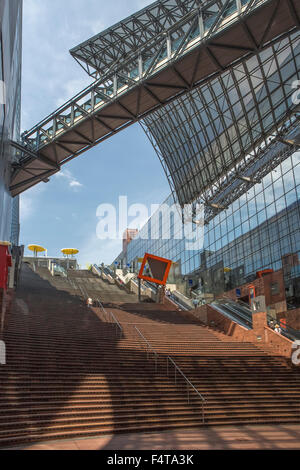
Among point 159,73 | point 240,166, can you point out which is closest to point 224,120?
point 240,166

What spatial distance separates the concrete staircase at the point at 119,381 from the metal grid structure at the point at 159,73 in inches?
378

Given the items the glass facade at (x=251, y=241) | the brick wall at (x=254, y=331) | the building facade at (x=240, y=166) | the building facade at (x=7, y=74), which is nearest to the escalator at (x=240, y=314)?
the brick wall at (x=254, y=331)

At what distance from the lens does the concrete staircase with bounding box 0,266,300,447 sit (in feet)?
35.2

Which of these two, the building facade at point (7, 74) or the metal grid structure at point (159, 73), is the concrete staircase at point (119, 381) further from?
the metal grid structure at point (159, 73)

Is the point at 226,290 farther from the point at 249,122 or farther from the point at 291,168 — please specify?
the point at 249,122

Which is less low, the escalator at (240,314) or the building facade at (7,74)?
the building facade at (7,74)

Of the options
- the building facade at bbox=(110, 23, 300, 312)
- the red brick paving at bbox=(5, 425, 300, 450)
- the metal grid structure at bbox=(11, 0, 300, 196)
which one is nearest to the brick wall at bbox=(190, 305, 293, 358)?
the building facade at bbox=(110, 23, 300, 312)

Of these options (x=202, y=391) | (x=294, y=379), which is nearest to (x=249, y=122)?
(x=294, y=379)

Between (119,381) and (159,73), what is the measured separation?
13.7 meters

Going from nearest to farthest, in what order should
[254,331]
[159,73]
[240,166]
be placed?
1. [159,73]
2. [254,331]
3. [240,166]

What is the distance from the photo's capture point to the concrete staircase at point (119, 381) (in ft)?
35.2

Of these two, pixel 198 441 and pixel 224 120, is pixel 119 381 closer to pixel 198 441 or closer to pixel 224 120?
pixel 198 441

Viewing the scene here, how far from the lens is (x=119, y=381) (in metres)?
13.7

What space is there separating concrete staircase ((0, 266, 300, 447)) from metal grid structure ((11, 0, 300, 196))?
9609mm
